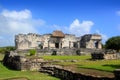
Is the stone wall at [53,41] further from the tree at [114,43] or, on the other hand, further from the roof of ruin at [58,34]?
the tree at [114,43]

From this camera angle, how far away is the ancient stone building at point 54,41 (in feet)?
229

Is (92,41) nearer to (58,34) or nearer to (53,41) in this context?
(58,34)

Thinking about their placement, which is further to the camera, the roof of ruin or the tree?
the roof of ruin

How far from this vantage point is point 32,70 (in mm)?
30141

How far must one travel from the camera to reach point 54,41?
2916 inches

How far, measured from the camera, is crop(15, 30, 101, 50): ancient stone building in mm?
69688

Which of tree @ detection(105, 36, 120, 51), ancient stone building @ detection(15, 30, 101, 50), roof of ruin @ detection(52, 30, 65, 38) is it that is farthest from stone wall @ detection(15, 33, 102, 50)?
tree @ detection(105, 36, 120, 51)

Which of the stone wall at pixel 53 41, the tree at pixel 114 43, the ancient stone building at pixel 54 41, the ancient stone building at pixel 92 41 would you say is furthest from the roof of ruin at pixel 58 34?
the tree at pixel 114 43

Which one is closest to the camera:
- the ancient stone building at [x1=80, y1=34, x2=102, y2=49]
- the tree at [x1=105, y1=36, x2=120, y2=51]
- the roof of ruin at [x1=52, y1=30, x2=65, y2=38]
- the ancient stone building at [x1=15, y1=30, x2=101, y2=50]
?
the tree at [x1=105, y1=36, x2=120, y2=51]

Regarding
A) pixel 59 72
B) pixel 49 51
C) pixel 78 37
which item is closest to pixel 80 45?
pixel 78 37

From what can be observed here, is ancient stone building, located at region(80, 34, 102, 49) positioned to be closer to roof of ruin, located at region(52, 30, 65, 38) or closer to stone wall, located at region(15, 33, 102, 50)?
stone wall, located at region(15, 33, 102, 50)

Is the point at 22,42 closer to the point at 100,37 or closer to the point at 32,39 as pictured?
the point at 32,39

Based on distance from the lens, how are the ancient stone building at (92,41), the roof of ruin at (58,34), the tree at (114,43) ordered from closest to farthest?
the tree at (114,43)
the ancient stone building at (92,41)
the roof of ruin at (58,34)

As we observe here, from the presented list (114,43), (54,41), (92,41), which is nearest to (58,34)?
(54,41)
